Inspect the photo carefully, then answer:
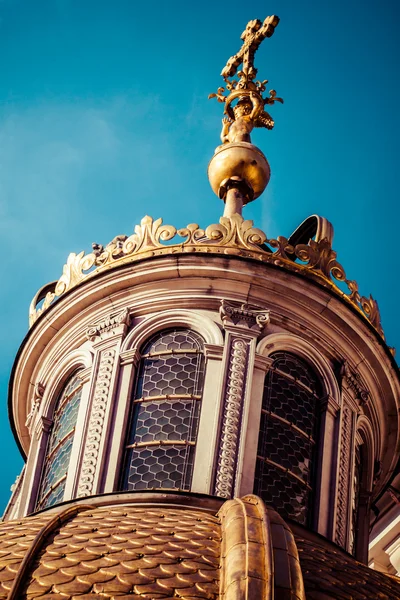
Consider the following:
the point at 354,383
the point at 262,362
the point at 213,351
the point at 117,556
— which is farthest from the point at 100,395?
the point at 117,556

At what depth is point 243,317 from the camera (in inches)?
1256

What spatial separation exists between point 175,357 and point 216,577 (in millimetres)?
7374

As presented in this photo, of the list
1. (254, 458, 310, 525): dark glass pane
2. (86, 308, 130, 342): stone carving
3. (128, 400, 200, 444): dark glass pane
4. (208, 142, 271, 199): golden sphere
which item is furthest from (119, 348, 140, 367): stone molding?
(208, 142, 271, 199): golden sphere

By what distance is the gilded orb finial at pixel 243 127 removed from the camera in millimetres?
35000

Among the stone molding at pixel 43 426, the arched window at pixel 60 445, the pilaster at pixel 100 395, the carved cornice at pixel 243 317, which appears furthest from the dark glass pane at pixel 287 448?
the stone molding at pixel 43 426

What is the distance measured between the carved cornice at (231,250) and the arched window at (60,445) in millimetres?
1719

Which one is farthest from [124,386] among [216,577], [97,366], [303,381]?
[216,577]

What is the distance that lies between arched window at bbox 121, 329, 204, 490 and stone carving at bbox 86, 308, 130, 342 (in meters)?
0.56

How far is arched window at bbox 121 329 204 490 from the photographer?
30.1 meters

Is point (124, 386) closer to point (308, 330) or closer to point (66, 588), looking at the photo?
point (308, 330)

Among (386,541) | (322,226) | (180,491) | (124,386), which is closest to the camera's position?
(180,491)

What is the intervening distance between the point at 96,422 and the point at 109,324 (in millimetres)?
2037

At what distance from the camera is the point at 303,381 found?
105ft

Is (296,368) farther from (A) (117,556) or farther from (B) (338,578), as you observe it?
(A) (117,556)
